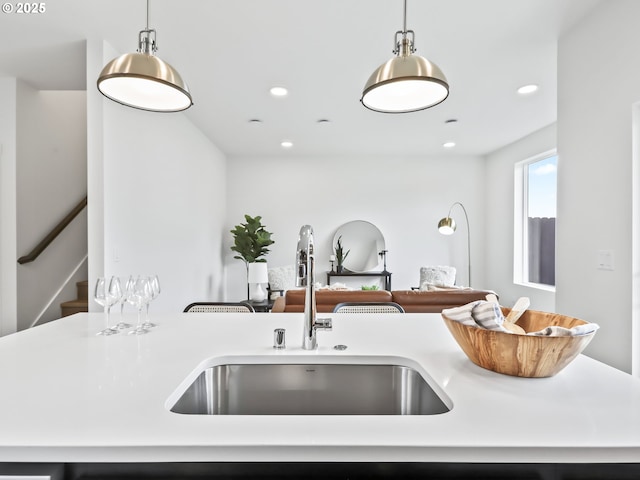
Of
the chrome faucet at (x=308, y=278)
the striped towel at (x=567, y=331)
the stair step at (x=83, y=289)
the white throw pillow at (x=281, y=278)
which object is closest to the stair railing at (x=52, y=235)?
the stair step at (x=83, y=289)

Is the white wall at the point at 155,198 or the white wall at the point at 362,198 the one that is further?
the white wall at the point at 362,198

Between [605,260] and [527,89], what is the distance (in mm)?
2031

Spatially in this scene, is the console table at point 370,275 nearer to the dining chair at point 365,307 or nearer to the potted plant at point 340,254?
the potted plant at point 340,254

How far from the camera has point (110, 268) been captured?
264 centimetres

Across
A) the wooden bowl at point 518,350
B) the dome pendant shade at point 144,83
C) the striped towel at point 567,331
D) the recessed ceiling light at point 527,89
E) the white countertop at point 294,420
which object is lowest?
the white countertop at point 294,420

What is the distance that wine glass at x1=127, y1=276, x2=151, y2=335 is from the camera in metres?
1.33

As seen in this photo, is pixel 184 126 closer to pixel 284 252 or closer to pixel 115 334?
pixel 284 252

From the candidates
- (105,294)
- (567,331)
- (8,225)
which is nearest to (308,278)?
(567,331)

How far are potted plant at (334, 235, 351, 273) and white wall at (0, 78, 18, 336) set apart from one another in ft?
13.7

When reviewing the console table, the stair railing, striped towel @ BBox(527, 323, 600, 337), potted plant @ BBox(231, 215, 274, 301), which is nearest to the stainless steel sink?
striped towel @ BBox(527, 323, 600, 337)

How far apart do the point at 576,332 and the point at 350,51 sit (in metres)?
2.60

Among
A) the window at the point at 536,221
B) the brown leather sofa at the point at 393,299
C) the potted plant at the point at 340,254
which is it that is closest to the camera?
the brown leather sofa at the point at 393,299

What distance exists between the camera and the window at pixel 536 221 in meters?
4.71

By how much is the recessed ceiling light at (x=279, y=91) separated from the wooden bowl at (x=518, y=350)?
3063mm
